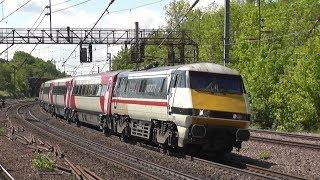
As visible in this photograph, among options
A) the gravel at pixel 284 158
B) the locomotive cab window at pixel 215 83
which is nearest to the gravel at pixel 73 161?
the locomotive cab window at pixel 215 83

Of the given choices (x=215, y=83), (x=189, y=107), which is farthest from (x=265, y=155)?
(x=189, y=107)

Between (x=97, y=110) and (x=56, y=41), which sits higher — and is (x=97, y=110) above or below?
below

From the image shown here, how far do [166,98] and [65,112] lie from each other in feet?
74.2

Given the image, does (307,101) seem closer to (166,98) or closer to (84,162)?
(166,98)

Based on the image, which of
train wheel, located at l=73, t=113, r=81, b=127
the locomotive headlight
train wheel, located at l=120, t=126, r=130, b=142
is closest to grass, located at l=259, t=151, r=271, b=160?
the locomotive headlight

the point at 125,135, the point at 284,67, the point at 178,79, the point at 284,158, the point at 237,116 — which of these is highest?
the point at 284,67

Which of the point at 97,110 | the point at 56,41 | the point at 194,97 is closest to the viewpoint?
the point at 194,97

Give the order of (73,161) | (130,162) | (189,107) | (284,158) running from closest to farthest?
(189,107) < (130,162) < (73,161) < (284,158)

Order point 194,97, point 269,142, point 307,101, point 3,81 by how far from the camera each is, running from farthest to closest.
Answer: point 3,81 < point 307,101 < point 269,142 < point 194,97

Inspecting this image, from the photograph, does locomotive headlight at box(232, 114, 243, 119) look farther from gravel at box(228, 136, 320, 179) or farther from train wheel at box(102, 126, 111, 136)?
train wheel at box(102, 126, 111, 136)

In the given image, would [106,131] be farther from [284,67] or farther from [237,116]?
[284,67]

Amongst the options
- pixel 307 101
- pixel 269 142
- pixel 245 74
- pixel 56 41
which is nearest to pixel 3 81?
pixel 56 41

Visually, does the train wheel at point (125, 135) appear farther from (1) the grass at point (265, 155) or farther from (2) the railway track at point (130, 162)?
(1) the grass at point (265, 155)

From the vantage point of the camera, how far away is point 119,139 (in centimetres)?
2511
